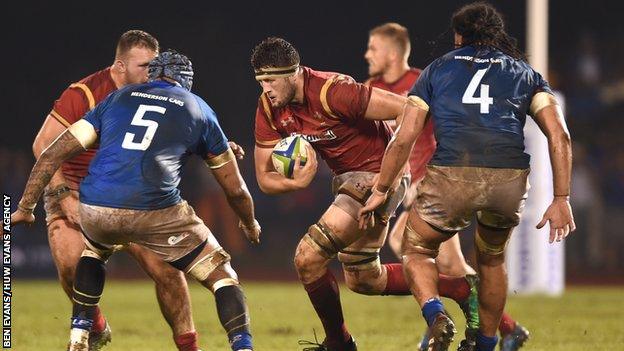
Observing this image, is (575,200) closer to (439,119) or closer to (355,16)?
(355,16)

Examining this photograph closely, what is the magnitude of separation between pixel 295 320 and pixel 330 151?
141 inches

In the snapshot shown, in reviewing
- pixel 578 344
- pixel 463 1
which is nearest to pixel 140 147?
pixel 578 344

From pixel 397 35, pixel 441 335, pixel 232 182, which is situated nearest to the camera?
pixel 441 335

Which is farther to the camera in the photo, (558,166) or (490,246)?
(490,246)

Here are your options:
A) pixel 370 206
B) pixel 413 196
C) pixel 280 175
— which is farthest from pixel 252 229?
pixel 413 196

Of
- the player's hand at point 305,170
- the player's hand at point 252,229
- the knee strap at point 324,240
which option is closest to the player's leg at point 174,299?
the player's hand at point 252,229

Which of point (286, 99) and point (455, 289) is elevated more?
point (286, 99)

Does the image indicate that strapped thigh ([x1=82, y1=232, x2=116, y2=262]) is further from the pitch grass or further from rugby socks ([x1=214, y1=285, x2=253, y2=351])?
the pitch grass

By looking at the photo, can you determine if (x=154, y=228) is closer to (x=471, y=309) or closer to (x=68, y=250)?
(x=68, y=250)

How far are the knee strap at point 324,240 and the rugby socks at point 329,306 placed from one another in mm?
213

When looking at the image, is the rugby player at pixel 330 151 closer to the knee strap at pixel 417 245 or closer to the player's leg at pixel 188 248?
the knee strap at pixel 417 245

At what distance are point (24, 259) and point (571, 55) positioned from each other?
10566 millimetres

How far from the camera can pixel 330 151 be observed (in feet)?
23.8

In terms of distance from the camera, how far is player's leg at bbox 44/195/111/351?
7.53 m
